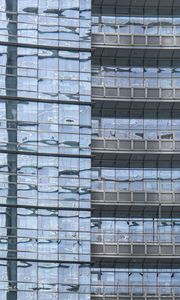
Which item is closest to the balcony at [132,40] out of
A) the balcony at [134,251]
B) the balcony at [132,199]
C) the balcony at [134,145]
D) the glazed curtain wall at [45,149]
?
the glazed curtain wall at [45,149]

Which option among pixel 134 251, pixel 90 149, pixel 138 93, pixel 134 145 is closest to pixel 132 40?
pixel 138 93

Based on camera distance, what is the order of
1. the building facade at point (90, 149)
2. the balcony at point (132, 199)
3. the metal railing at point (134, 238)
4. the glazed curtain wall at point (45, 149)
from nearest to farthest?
the glazed curtain wall at point (45, 149), the building facade at point (90, 149), the balcony at point (132, 199), the metal railing at point (134, 238)

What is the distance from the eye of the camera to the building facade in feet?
248

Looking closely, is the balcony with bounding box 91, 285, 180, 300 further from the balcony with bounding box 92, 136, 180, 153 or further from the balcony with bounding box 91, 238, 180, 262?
the balcony with bounding box 92, 136, 180, 153

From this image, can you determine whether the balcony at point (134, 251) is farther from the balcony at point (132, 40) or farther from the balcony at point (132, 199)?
the balcony at point (132, 40)

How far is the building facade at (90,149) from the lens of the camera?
7550cm

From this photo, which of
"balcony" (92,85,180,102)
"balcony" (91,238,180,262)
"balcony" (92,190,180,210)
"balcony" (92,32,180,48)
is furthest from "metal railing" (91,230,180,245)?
"balcony" (92,32,180,48)

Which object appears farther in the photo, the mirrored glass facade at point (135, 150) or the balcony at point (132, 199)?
the mirrored glass facade at point (135, 150)

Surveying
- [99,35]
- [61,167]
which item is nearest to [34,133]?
[61,167]

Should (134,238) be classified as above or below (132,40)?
below

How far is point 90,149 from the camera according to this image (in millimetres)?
76938

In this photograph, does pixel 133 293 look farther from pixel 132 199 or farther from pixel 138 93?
pixel 138 93

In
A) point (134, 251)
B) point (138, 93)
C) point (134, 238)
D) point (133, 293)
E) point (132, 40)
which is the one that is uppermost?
point (132, 40)

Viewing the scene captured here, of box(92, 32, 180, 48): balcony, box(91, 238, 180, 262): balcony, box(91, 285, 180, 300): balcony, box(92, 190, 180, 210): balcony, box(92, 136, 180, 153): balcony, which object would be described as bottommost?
box(91, 285, 180, 300): balcony
